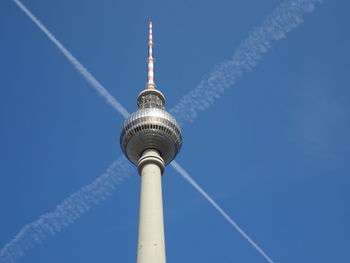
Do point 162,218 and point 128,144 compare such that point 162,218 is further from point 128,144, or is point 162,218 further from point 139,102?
point 139,102

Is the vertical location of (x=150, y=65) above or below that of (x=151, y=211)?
above

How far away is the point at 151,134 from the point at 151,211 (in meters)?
11.5

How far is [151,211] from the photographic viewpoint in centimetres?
5141

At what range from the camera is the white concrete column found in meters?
A: 47.3

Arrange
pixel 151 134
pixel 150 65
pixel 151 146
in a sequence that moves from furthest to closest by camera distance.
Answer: pixel 150 65
pixel 151 146
pixel 151 134

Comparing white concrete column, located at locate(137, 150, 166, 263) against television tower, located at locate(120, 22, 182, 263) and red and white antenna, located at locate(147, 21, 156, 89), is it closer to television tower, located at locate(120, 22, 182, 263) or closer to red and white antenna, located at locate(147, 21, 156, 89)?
television tower, located at locate(120, 22, 182, 263)

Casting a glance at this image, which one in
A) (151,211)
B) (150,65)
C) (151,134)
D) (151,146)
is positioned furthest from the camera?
(150,65)

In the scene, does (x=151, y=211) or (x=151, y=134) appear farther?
(x=151, y=134)

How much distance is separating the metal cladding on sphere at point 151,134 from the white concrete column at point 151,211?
1.30 m

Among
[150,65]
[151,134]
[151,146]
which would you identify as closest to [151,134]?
[151,134]

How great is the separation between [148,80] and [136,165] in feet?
53.1

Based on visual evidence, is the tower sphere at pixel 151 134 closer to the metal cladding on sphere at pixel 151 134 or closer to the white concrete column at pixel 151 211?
the metal cladding on sphere at pixel 151 134

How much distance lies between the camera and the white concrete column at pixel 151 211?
47344mm

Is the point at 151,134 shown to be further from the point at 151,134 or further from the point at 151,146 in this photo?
the point at 151,146
